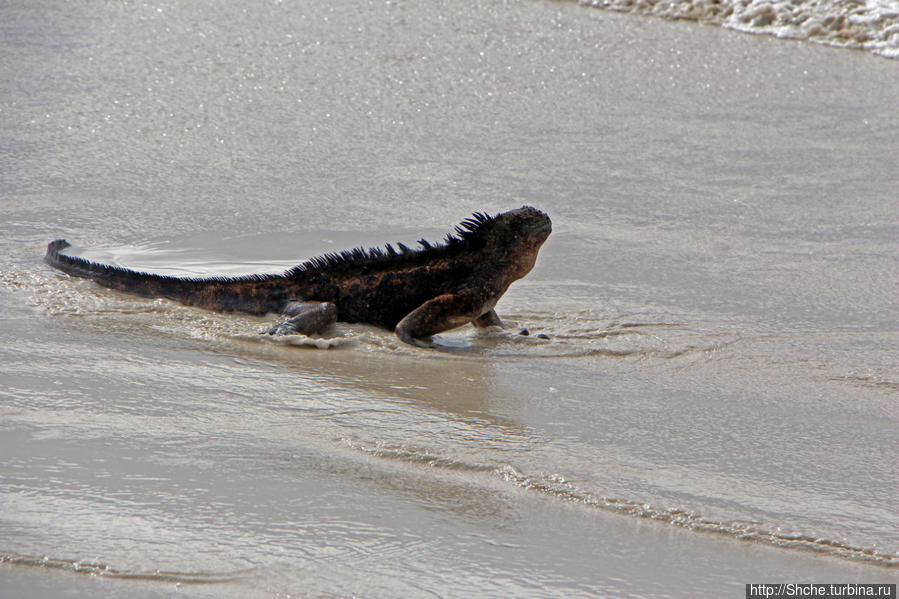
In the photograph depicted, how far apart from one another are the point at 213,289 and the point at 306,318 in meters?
0.71

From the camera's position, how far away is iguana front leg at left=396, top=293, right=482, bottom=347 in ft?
19.5

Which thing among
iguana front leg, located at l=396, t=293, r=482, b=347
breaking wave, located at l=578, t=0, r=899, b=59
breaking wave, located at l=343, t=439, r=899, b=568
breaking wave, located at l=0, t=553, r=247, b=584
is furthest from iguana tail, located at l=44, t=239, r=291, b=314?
breaking wave, located at l=578, t=0, r=899, b=59

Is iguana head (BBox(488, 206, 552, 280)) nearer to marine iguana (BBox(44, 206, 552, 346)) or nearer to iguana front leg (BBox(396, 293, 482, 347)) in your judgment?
marine iguana (BBox(44, 206, 552, 346))

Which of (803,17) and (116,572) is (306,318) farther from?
(803,17)

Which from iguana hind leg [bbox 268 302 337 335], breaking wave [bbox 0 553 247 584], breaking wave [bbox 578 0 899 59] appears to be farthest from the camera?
breaking wave [bbox 578 0 899 59]

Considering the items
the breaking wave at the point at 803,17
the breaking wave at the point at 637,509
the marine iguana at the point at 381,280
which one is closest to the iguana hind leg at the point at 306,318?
the marine iguana at the point at 381,280

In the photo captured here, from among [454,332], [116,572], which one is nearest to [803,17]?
[454,332]

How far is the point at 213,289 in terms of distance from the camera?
6.21m

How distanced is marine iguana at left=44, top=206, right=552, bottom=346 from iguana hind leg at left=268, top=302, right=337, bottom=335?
0.02 meters

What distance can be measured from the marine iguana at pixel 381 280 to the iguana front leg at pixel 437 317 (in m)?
0.03

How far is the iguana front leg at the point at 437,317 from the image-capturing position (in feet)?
19.5

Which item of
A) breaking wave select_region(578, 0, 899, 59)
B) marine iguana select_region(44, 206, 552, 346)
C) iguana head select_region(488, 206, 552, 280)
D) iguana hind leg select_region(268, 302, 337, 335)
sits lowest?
iguana hind leg select_region(268, 302, 337, 335)

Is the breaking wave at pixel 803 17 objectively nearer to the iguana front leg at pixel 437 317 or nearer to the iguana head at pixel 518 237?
the iguana head at pixel 518 237

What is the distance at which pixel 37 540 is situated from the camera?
3326mm
